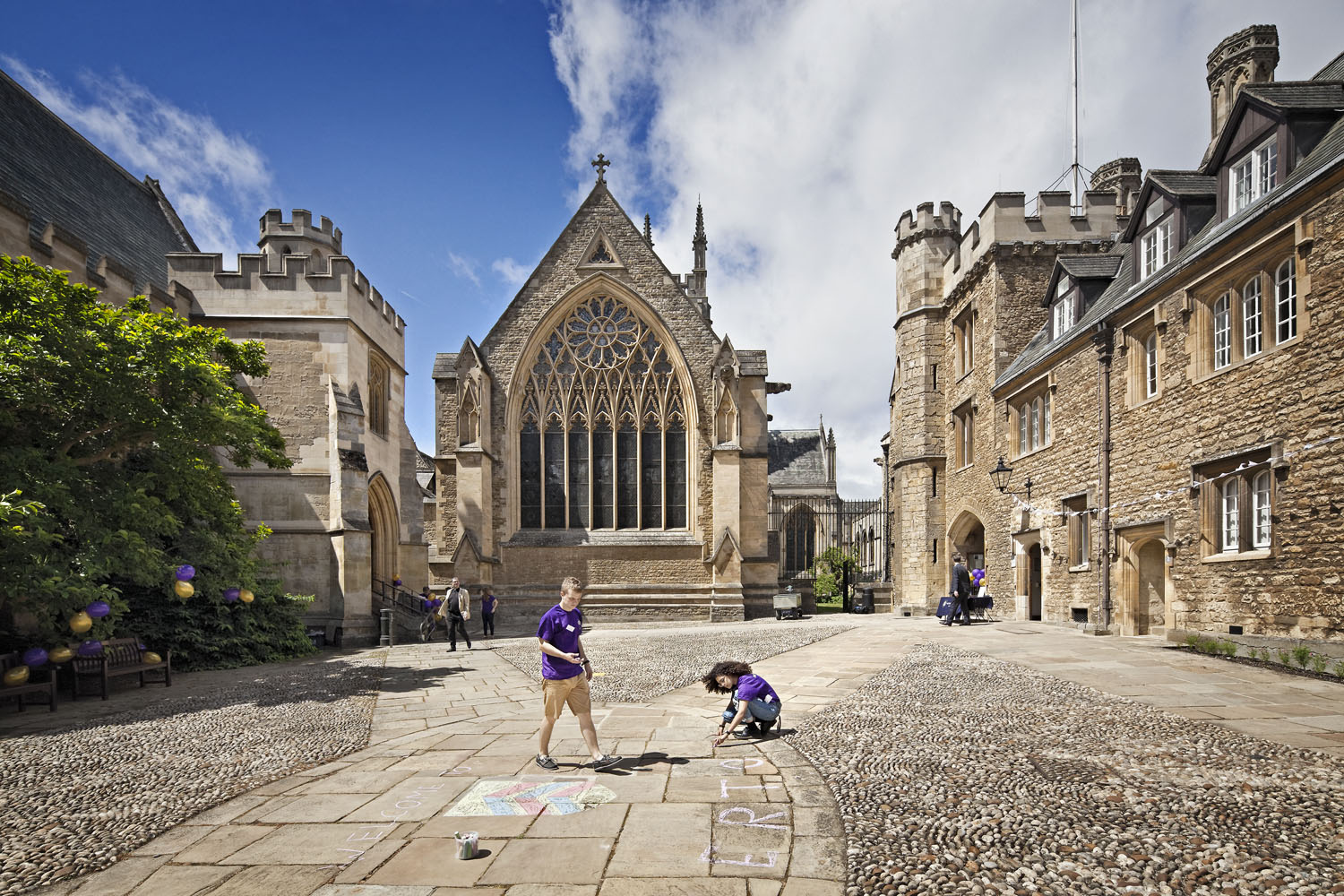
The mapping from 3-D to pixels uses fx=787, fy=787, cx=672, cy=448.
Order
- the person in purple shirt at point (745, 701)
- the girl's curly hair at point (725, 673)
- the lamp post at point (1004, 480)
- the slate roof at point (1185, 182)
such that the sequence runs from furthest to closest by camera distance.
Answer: the lamp post at point (1004, 480)
the slate roof at point (1185, 182)
the girl's curly hair at point (725, 673)
the person in purple shirt at point (745, 701)

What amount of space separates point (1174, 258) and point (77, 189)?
Result: 21.4 metres

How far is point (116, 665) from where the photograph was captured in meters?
9.96

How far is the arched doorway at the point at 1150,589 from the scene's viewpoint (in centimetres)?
1349

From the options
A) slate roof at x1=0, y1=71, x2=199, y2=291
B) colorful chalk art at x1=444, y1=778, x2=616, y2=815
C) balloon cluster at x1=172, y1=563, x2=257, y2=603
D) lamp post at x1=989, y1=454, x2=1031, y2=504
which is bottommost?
colorful chalk art at x1=444, y1=778, x2=616, y2=815

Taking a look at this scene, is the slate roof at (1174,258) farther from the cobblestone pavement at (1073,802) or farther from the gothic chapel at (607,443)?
the gothic chapel at (607,443)

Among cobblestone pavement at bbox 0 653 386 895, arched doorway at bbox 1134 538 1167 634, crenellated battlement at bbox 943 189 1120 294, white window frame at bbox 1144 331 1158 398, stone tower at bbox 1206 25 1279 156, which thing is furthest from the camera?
crenellated battlement at bbox 943 189 1120 294

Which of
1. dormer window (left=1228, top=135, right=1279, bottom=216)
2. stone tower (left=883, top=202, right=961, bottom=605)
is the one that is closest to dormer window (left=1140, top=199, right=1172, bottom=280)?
dormer window (left=1228, top=135, right=1279, bottom=216)

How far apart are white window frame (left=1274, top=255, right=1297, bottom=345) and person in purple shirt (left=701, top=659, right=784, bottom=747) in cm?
846

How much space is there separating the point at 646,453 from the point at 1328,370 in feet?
52.4

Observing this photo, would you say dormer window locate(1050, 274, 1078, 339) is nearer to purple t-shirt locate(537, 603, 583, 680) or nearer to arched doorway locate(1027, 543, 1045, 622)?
arched doorway locate(1027, 543, 1045, 622)

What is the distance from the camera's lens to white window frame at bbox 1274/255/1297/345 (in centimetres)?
999

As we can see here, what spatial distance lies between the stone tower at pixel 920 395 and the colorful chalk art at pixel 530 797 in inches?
732

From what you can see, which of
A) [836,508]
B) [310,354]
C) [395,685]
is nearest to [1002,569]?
[395,685]

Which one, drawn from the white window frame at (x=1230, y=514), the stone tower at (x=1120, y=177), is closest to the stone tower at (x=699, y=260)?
the stone tower at (x=1120, y=177)
